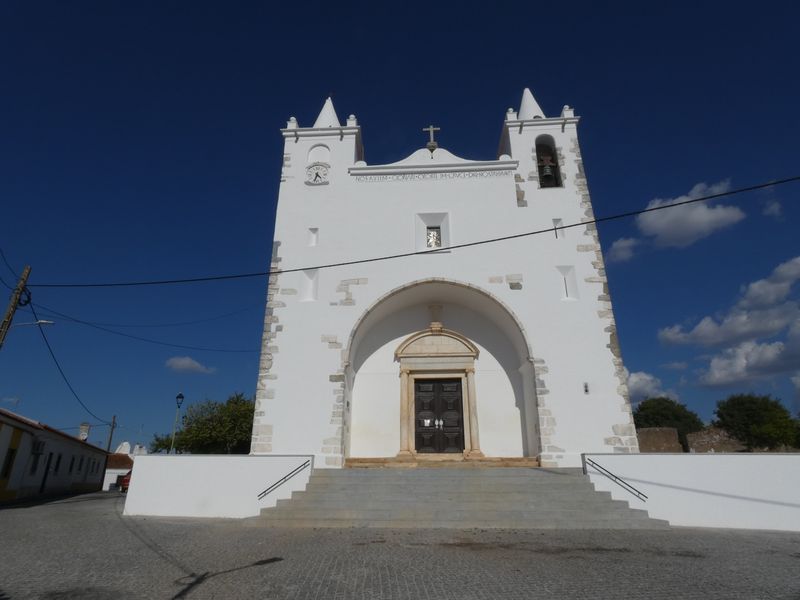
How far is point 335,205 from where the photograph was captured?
12656mm

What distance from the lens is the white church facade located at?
10.2 metres

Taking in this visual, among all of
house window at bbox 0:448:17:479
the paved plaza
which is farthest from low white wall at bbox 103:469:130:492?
the paved plaza

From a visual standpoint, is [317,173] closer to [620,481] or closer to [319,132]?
[319,132]

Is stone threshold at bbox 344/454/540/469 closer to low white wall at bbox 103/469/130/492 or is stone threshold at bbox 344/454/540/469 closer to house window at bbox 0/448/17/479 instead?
house window at bbox 0/448/17/479

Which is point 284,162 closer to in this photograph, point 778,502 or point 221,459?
point 221,459

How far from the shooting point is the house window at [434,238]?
40.6 ft

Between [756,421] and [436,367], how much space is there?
108ft

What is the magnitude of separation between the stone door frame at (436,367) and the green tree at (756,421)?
2768 cm

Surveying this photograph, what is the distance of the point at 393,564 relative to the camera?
15.0 feet

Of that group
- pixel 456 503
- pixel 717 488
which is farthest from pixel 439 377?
pixel 717 488

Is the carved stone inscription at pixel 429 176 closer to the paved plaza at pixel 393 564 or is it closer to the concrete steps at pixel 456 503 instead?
the concrete steps at pixel 456 503

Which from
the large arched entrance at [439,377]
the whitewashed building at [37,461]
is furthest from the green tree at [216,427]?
the large arched entrance at [439,377]

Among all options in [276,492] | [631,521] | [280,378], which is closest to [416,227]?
[280,378]

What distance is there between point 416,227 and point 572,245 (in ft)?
13.2
